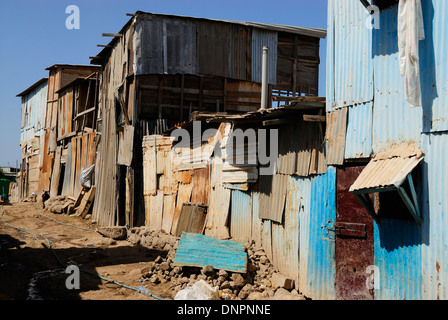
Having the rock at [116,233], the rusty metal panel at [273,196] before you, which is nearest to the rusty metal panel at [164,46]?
the rock at [116,233]

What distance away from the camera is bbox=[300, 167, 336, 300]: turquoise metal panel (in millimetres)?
8516

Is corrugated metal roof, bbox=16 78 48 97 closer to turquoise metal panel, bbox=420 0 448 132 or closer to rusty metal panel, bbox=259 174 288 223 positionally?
rusty metal panel, bbox=259 174 288 223

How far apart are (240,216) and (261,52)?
32.4ft

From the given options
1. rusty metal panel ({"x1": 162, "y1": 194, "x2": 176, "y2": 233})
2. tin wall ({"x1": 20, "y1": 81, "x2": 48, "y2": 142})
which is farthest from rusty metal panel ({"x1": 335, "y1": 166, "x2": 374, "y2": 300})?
tin wall ({"x1": 20, "y1": 81, "x2": 48, "y2": 142})

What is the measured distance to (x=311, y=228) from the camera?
8.95 m

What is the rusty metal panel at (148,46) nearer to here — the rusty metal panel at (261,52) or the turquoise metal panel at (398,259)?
the rusty metal panel at (261,52)

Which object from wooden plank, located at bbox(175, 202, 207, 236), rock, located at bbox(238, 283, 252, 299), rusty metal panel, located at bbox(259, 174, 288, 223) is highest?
rusty metal panel, located at bbox(259, 174, 288, 223)

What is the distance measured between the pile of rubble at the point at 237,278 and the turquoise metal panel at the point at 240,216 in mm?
522

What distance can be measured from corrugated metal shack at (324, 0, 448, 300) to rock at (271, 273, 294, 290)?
1.02 meters

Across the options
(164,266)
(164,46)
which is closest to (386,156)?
(164,266)

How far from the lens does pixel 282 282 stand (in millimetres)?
9242

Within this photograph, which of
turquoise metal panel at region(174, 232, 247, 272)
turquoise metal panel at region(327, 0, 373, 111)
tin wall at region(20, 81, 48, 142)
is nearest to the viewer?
turquoise metal panel at region(327, 0, 373, 111)

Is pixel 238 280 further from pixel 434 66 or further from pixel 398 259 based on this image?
pixel 434 66

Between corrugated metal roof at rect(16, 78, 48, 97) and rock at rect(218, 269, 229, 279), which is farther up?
corrugated metal roof at rect(16, 78, 48, 97)
